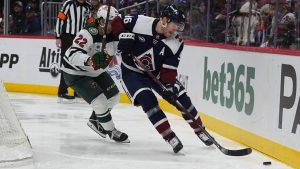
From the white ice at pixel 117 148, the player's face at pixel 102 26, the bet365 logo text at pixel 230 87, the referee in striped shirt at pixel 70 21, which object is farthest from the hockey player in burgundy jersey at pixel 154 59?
the referee in striped shirt at pixel 70 21

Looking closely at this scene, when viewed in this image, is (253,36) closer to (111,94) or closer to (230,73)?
(230,73)

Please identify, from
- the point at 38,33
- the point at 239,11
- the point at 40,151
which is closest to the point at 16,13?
the point at 38,33

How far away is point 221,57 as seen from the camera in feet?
20.6

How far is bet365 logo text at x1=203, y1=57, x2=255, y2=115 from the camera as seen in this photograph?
552cm

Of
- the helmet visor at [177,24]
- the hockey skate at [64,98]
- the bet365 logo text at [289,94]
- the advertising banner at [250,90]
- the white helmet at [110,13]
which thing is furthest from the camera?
the hockey skate at [64,98]

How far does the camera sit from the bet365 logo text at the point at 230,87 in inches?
217

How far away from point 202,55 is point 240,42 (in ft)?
2.12

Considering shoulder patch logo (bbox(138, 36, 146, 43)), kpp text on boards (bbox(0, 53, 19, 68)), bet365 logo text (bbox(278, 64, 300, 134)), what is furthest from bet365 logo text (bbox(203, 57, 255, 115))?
kpp text on boards (bbox(0, 53, 19, 68))

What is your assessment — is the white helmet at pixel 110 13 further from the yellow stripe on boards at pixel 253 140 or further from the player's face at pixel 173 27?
the yellow stripe on boards at pixel 253 140

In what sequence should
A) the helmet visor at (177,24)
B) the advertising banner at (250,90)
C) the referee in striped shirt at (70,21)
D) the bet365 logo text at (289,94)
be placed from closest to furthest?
the bet365 logo text at (289,94)
the advertising banner at (250,90)
the helmet visor at (177,24)
the referee in striped shirt at (70,21)

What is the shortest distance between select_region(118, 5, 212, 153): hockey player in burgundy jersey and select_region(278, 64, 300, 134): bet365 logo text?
0.77 metres

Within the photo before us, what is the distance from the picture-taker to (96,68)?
5191 mm

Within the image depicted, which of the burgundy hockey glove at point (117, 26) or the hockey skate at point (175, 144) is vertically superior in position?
the burgundy hockey glove at point (117, 26)

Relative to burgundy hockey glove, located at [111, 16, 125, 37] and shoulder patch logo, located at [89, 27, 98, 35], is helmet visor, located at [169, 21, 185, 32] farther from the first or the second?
shoulder patch logo, located at [89, 27, 98, 35]
